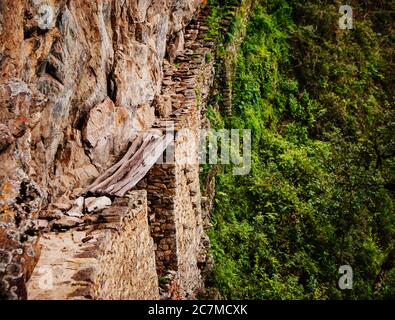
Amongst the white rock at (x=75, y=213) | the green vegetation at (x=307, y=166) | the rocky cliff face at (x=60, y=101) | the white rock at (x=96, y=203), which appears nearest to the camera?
the rocky cliff face at (x=60, y=101)

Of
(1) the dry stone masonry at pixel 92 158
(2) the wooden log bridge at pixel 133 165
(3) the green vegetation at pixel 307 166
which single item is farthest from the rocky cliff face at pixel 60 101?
(3) the green vegetation at pixel 307 166

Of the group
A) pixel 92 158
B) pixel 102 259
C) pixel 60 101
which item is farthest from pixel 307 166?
pixel 102 259

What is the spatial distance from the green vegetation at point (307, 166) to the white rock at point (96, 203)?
453 centimetres

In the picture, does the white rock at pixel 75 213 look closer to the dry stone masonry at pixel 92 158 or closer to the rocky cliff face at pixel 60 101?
the dry stone masonry at pixel 92 158

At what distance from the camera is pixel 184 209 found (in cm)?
892

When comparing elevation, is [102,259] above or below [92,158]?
below

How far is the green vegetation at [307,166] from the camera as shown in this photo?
10992 millimetres

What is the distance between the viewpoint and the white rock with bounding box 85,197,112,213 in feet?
20.1

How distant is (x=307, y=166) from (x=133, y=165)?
23.1ft

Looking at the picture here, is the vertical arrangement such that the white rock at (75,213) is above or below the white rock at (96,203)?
below

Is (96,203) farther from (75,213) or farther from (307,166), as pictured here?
(307,166)

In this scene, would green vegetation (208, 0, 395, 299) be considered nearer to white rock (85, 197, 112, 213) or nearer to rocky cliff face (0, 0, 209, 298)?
rocky cliff face (0, 0, 209, 298)

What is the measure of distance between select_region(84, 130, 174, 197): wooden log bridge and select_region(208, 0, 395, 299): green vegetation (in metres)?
3.69

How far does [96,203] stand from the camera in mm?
6258
